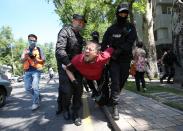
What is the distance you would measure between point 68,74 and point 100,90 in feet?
5.33

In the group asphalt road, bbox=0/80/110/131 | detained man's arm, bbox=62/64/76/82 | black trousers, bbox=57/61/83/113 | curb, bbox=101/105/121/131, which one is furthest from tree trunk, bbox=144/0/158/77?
detained man's arm, bbox=62/64/76/82

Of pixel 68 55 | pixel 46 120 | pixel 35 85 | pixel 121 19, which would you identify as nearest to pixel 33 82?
pixel 35 85

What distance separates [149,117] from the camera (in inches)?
262

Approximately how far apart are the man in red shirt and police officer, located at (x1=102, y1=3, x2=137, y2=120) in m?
0.25

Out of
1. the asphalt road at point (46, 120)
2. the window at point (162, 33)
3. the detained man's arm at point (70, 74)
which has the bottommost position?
the asphalt road at point (46, 120)

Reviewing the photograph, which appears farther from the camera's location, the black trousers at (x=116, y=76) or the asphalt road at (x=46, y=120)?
the asphalt road at (x=46, y=120)

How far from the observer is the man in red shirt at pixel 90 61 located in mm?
6617

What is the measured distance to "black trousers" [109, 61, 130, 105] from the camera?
685 centimetres

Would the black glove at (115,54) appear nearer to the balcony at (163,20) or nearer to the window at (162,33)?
the balcony at (163,20)

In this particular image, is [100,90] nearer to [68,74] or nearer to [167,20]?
[68,74]

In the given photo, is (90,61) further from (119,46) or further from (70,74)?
(119,46)

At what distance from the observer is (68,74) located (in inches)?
268

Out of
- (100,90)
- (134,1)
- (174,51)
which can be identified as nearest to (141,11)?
(134,1)

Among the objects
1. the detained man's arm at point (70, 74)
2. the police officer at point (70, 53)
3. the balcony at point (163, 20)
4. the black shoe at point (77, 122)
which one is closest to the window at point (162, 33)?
the balcony at point (163, 20)
